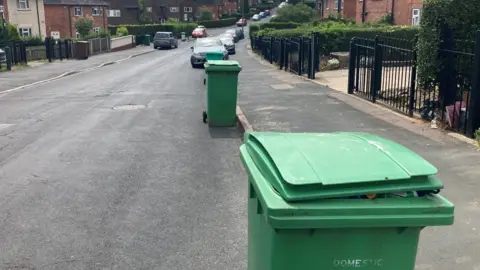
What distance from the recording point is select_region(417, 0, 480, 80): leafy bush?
9.85 meters

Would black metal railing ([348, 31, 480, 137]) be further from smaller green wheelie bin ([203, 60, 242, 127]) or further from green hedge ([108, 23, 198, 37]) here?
green hedge ([108, 23, 198, 37])

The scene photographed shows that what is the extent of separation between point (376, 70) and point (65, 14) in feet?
166

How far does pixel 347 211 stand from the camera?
2.53m

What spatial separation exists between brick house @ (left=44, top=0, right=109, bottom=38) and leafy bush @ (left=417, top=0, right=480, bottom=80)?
46994 millimetres

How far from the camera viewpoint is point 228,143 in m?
9.88

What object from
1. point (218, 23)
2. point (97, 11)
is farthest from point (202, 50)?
point (218, 23)

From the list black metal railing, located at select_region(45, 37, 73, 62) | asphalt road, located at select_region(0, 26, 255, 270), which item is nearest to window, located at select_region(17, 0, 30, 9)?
black metal railing, located at select_region(45, 37, 73, 62)

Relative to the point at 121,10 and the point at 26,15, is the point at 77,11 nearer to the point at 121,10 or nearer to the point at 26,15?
the point at 26,15

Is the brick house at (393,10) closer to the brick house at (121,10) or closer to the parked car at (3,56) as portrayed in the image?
the parked car at (3,56)

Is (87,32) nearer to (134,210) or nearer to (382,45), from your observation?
(382,45)

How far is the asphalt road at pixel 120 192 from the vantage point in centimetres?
506

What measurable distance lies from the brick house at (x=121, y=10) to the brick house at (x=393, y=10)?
56893 mm

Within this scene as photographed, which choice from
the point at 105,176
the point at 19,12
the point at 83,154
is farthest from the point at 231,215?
the point at 19,12

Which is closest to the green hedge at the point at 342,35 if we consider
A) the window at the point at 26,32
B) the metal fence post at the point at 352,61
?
the metal fence post at the point at 352,61
